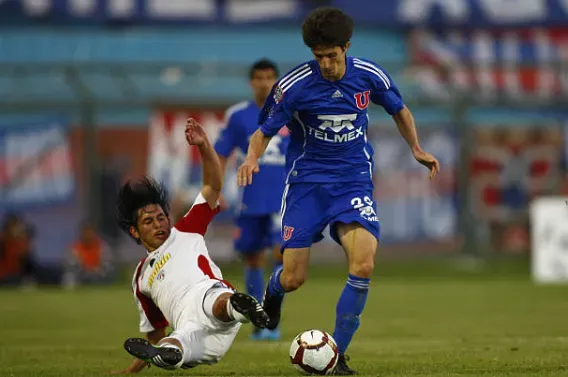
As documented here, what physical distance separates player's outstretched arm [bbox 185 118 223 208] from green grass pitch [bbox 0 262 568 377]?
126 cm

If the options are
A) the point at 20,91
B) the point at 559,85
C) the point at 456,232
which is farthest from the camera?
the point at 559,85

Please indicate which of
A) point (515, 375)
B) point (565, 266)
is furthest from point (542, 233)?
point (515, 375)

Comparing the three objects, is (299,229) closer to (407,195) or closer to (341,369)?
(341,369)

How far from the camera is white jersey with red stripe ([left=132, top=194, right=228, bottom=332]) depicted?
838cm

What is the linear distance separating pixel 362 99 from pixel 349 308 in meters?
1.47

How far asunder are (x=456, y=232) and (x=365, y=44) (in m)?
11.9

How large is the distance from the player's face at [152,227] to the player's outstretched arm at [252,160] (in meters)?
0.68

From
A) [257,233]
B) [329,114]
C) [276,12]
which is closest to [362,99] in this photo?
[329,114]

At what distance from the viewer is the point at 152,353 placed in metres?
7.60

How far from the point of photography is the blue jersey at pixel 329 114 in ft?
28.0

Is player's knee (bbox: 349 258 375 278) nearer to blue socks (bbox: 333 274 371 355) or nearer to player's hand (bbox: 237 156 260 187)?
blue socks (bbox: 333 274 371 355)

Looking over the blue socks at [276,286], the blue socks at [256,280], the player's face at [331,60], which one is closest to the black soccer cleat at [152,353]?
the blue socks at [276,286]

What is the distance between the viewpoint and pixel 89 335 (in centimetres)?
1254

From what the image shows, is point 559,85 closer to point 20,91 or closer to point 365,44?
point 365,44
